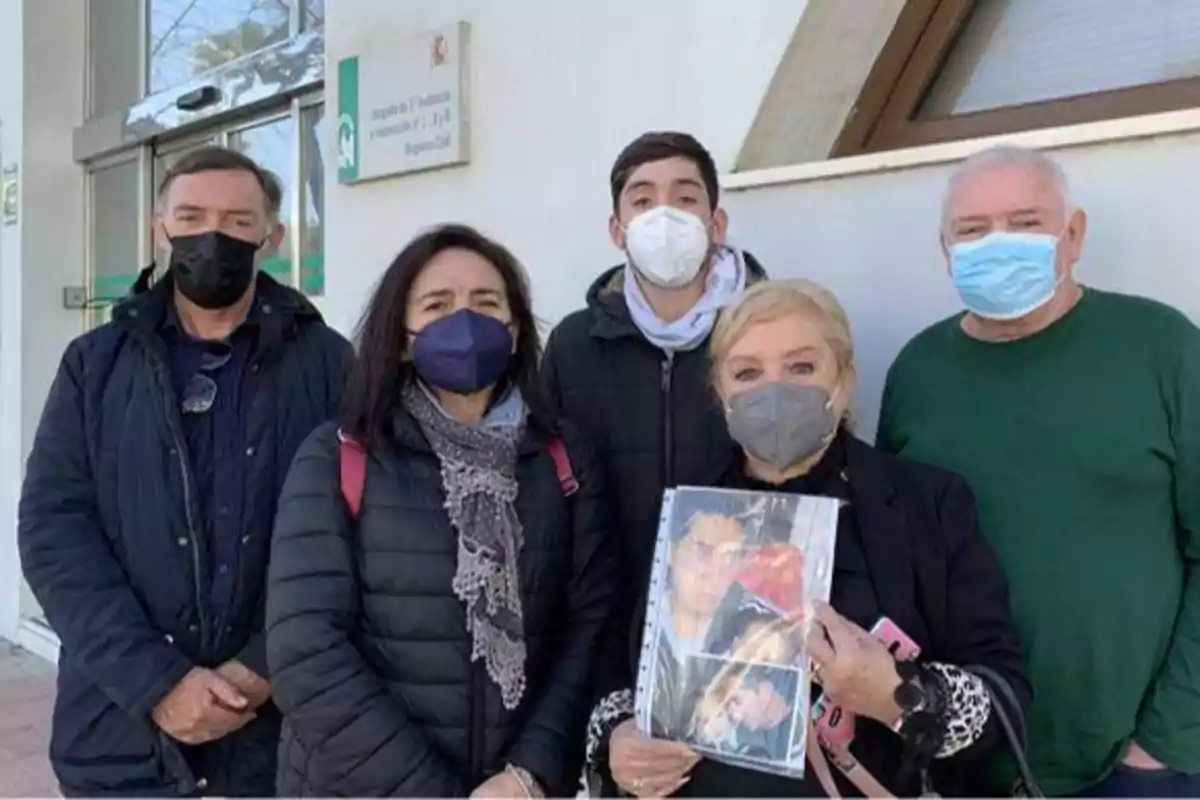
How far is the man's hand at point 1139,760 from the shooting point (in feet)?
6.40

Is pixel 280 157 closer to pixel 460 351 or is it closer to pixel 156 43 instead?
pixel 156 43

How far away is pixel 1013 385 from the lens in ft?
6.76

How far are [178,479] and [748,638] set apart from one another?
3.94 feet

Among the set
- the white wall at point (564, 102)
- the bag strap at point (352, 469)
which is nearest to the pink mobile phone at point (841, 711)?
the bag strap at point (352, 469)

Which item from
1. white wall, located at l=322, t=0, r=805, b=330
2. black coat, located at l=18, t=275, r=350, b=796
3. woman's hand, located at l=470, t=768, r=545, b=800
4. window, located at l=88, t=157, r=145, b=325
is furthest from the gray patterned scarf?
window, located at l=88, t=157, r=145, b=325

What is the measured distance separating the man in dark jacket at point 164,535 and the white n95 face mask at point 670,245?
0.72m

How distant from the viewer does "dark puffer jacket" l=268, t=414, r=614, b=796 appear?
73.9 inches

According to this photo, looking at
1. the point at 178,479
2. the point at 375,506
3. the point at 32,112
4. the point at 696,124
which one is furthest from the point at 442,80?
the point at 32,112

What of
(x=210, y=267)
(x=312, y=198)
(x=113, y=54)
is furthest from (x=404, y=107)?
(x=113, y=54)

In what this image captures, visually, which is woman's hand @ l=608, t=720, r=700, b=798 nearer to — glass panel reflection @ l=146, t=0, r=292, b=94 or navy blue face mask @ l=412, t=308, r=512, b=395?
navy blue face mask @ l=412, t=308, r=512, b=395

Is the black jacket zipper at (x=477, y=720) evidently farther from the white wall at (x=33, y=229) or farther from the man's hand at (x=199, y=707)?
the white wall at (x=33, y=229)

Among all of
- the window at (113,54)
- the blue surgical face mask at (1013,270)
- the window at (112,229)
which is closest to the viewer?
the blue surgical face mask at (1013,270)

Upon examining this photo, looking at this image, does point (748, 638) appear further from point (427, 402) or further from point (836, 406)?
point (427, 402)

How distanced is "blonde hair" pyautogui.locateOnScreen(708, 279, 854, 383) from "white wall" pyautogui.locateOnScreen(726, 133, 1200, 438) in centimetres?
47
